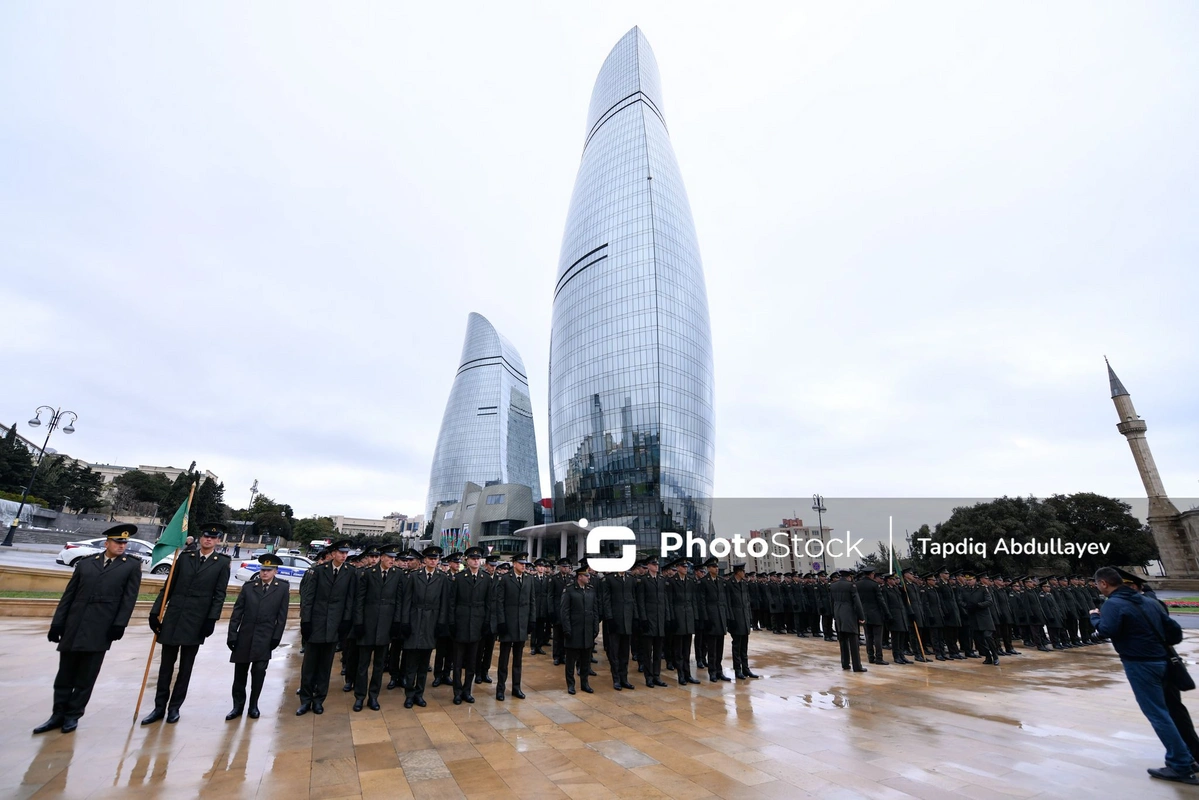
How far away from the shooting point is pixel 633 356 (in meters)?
61.8

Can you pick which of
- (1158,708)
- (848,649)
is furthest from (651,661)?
(1158,708)

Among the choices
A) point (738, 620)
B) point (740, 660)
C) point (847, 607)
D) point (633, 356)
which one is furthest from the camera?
point (633, 356)

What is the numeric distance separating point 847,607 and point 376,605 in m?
9.38

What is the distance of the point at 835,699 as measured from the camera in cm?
809

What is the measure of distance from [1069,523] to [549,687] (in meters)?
68.0

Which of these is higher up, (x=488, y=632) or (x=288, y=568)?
(x=488, y=632)

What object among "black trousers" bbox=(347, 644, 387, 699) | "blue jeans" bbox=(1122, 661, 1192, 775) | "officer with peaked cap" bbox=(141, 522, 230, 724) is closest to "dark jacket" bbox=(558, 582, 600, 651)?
"black trousers" bbox=(347, 644, 387, 699)

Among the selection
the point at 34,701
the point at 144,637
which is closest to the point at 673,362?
the point at 144,637

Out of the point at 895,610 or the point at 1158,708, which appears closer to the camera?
the point at 1158,708

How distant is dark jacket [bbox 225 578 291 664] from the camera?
6211 mm

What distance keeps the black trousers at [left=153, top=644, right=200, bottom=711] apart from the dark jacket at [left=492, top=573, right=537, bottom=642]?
372cm

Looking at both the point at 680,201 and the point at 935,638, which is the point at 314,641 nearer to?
the point at 935,638

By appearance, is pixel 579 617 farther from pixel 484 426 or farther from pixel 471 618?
pixel 484 426

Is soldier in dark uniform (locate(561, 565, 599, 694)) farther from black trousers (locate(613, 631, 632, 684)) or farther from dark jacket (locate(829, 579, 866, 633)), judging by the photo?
dark jacket (locate(829, 579, 866, 633))
